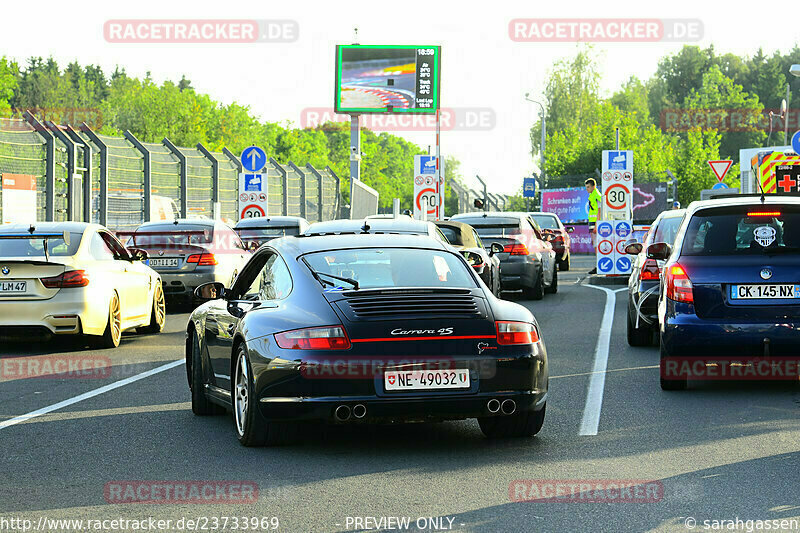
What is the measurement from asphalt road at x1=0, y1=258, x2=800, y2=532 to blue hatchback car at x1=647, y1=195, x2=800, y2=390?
1.19ft

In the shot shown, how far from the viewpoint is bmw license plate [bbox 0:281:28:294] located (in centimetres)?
1403

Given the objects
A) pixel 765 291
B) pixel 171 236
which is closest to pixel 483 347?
pixel 765 291

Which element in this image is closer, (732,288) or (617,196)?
(732,288)

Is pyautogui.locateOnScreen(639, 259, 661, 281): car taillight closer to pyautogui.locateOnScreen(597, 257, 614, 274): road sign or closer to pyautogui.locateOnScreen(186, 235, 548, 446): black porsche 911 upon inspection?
pyautogui.locateOnScreen(186, 235, 548, 446): black porsche 911

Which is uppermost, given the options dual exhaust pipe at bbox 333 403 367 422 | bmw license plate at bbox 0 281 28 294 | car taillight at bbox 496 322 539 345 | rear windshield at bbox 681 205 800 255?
rear windshield at bbox 681 205 800 255

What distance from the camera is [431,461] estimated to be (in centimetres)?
750

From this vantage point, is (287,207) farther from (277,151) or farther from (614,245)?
(277,151)

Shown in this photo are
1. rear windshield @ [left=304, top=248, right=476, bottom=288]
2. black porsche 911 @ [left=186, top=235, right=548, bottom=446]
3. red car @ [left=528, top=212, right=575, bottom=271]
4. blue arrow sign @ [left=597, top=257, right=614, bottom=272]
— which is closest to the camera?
black porsche 911 @ [left=186, top=235, right=548, bottom=446]

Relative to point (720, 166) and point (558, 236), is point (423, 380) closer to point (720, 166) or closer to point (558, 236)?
point (558, 236)

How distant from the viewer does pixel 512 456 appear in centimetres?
763

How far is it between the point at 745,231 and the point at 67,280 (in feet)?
23.8

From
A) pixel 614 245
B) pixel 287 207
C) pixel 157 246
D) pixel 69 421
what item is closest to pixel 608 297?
pixel 614 245

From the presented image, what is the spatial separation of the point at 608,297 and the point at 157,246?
800cm


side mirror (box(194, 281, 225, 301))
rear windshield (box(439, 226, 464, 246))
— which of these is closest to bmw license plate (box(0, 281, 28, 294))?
side mirror (box(194, 281, 225, 301))
